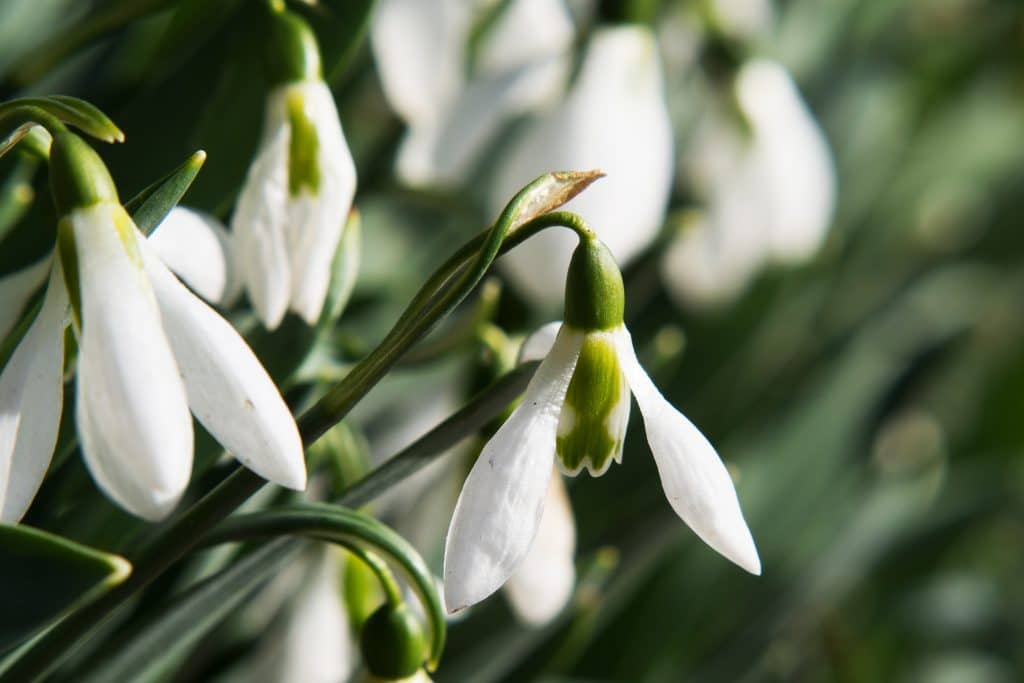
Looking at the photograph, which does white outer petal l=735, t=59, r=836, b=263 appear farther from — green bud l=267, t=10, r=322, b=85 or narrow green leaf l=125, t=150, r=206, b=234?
narrow green leaf l=125, t=150, r=206, b=234

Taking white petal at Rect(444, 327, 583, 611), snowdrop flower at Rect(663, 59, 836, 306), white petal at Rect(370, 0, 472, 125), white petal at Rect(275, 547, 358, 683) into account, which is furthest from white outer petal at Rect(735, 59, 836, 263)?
white petal at Rect(444, 327, 583, 611)

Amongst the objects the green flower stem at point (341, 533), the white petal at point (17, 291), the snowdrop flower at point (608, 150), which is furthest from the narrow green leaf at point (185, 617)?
the snowdrop flower at point (608, 150)

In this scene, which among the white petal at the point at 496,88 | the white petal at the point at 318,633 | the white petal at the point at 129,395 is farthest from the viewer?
the white petal at the point at 496,88

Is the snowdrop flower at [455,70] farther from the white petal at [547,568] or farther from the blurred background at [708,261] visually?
the white petal at [547,568]

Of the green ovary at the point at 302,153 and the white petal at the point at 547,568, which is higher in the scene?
the green ovary at the point at 302,153

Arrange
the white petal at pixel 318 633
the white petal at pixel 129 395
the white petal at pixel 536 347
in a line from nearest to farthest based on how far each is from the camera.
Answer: the white petal at pixel 129 395 → the white petal at pixel 536 347 → the white petal at pixel 318 633

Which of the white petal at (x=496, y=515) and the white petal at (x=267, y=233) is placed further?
the white petal at (x=267, y=233)

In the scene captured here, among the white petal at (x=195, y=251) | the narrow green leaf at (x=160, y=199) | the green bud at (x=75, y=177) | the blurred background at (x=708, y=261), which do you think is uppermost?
the green bud at (x=75, y=177)

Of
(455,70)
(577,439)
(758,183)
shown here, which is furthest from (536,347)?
(758,183)
